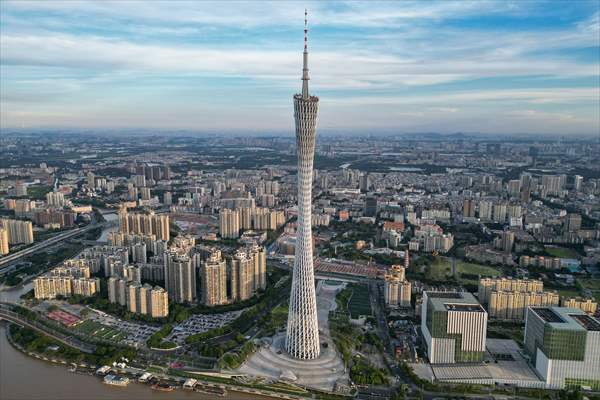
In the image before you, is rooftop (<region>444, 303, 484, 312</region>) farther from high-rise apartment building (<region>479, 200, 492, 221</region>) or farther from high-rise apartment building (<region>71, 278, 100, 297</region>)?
high-rise apartment building (<region>479, 200, 492, 221</region>)

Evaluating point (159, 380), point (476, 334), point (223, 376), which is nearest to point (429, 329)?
point (476, 334)

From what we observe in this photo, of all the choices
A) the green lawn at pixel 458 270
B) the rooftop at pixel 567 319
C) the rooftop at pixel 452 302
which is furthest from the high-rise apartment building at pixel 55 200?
the rooftop at pixel 567 319

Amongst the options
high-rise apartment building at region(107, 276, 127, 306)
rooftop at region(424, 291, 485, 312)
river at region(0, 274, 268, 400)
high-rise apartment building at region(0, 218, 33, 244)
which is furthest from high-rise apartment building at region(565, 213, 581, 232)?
high-rise apartment building at region(0, 218, 33, 244)

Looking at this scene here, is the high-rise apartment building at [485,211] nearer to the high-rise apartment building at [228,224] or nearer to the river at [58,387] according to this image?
the high-rise apartment building at [228,224]

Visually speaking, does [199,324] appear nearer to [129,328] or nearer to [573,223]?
[129,328]

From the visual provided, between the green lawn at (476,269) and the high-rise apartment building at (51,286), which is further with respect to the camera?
the green lawn at (476,269)

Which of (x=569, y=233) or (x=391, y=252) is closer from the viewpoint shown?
(x=391, y=252)

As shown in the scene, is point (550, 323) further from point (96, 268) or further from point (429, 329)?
point (96, 268)
